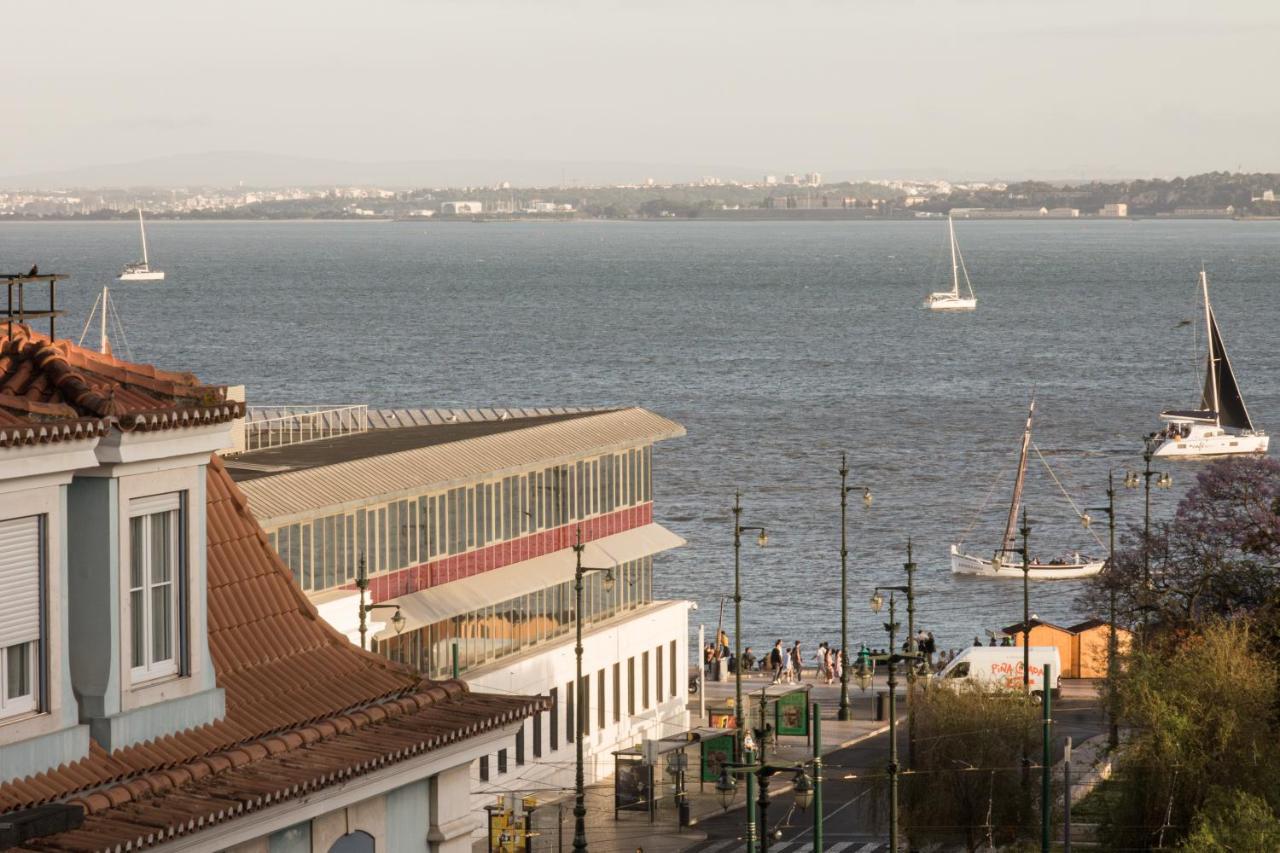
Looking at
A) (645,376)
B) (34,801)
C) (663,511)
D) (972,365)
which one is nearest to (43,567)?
(34,801)

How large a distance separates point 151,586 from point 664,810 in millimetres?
36165

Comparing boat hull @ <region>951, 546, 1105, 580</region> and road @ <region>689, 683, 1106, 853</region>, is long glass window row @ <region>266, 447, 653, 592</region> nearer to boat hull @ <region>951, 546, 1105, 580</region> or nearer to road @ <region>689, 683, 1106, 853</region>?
road @ <region>689, 683, 1106, 853</region>

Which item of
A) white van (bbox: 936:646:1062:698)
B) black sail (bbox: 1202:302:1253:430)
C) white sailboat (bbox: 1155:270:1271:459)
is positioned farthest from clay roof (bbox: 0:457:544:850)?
black sail (bbox: 1202:302:1253:430)

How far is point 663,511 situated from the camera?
107 metres

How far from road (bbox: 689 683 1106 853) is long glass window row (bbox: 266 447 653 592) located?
794 cm

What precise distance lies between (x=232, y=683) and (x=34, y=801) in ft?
8.32

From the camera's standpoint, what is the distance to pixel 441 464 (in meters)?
52.1

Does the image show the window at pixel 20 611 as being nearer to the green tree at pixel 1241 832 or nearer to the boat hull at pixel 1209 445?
the green tree at pixel 1241 832

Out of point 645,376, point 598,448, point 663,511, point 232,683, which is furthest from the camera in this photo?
point 645,376

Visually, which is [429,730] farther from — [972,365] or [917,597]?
[972,365]

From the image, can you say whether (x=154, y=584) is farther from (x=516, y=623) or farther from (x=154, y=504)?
(x=516, y=623)

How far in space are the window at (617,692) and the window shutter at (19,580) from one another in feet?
141

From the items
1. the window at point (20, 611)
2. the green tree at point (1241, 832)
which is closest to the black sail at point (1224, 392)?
the green tree at point (1241, 832)

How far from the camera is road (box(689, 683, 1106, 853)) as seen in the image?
46.3 metres
